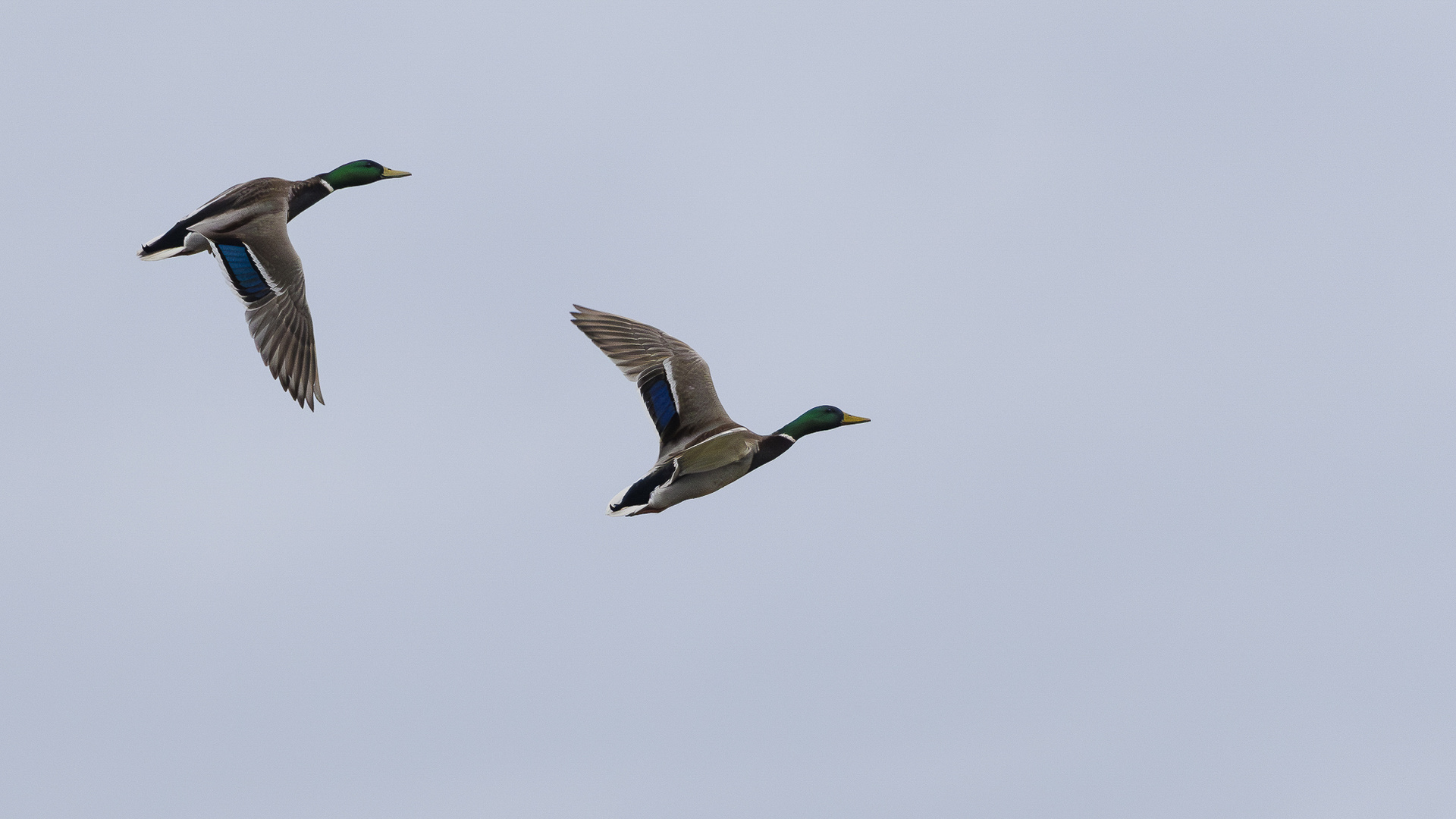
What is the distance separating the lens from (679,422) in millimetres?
21062

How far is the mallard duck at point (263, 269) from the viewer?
2216cm

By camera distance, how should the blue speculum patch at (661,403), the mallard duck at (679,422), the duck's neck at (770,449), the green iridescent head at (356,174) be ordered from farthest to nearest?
the green iridescent head at (356,174), the blue speculum patch at (661,403), the duck's neck at (770,449), the mallard duck at (679,422)

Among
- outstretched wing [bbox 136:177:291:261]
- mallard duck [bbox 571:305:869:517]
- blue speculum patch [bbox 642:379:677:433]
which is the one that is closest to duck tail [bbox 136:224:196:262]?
outstretched wing [bbox 136:177:291:261]

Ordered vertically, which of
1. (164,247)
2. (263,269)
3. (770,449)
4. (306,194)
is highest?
(306,194)

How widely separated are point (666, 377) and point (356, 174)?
19.5 feet

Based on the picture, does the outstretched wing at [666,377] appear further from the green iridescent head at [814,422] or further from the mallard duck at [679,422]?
the green iridescent head at [814,422]

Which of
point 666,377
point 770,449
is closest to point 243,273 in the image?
point 666,377

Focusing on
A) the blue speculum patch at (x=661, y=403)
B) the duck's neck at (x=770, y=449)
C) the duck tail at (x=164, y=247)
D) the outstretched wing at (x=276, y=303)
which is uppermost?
the duck tail at (x=164, y=247)

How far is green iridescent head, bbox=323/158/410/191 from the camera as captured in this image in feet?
82.5

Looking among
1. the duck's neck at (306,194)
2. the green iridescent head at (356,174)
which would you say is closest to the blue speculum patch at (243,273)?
the duck's neck at (306,194)

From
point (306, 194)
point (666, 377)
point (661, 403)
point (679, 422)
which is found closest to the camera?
point (679, 422)

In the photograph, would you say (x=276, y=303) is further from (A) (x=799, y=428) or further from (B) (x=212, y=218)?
(A) (x=799, y=428)

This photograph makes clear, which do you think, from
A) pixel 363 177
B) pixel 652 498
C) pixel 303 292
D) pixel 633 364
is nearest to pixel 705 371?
pixel 633 364

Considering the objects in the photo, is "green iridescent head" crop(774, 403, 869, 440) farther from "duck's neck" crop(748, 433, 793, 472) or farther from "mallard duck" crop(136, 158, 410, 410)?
"mallard duck" crop(136, 158, 410, 410)
